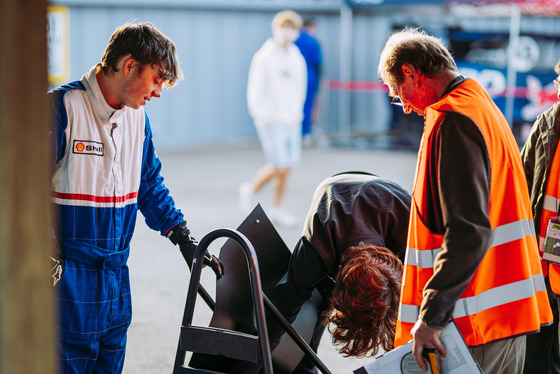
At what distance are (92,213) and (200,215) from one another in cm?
482

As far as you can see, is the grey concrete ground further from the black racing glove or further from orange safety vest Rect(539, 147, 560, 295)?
orange safety vest Rect(539, 147, 560, 295)

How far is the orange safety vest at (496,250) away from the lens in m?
2.23

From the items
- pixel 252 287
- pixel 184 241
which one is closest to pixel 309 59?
pixel 184 241

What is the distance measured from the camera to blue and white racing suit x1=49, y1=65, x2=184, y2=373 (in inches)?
101

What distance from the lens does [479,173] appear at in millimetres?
2127

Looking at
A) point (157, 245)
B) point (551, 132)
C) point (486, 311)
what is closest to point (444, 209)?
point (486, 311)

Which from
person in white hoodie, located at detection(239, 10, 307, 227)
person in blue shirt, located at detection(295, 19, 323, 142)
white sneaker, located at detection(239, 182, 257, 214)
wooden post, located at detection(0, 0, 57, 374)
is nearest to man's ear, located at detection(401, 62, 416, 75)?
wooden post, located at detection(0, 0, 57, 374)

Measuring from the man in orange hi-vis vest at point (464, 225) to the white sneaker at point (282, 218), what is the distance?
460cm

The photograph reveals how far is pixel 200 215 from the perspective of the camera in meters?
7.42

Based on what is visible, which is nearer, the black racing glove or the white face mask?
the black racing glove

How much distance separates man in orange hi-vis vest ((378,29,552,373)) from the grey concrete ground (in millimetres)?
1794

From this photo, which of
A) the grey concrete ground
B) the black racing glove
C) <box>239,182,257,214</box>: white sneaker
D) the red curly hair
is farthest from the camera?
<box>239,182,257,214</box>: white sneaker

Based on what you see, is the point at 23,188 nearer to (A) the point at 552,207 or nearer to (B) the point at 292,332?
(B) the point at 292,332

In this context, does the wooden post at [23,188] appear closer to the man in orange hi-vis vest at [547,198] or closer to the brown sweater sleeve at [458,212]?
the brown sweater sleeve at [458,212]
